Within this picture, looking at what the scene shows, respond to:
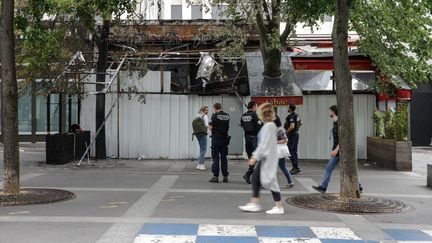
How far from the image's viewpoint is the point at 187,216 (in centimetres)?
834

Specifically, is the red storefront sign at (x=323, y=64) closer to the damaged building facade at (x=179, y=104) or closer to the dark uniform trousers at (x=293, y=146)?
the damaged building facade at (x=179, y=104)

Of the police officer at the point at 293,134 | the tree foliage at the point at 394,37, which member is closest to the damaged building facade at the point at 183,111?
the tree foliage at the point at 394,37

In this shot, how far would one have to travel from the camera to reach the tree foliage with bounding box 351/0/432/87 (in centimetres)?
1387


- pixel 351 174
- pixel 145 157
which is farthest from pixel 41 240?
pixel 145 157

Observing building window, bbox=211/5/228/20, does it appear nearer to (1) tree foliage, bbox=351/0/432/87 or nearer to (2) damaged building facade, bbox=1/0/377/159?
(2) damaged building facade, bbox=1/0/377/159

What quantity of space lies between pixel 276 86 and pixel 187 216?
30.0 feet

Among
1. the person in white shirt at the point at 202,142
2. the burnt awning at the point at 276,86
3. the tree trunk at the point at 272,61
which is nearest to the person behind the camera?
the person in white shirt at the point at 202,142

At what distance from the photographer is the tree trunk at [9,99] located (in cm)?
976

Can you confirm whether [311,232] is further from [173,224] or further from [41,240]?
[41,240]

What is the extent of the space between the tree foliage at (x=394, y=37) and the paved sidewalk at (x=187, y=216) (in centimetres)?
379

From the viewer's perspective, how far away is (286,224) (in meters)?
7.85

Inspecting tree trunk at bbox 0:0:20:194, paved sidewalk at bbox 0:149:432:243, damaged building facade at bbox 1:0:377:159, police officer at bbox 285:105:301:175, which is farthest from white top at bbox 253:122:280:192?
damaged building facade at bbox 1:0:377:159

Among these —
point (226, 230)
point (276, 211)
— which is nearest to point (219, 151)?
point (276, 211)

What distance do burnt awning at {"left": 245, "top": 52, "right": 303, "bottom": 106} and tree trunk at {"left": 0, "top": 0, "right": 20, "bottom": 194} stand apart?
8.05 metres
